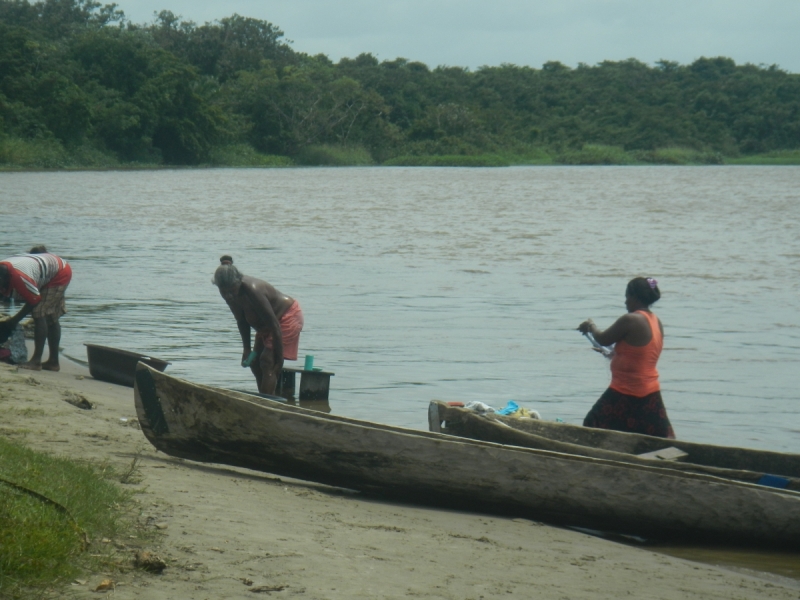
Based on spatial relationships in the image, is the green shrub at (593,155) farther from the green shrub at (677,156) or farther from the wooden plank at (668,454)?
the wooden plank at (668,454)

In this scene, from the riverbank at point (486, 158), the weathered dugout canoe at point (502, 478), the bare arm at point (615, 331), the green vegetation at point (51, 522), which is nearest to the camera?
the green vegetation at point (51, 522)

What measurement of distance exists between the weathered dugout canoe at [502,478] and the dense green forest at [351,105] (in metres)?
57.7

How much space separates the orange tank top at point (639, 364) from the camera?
6801mm

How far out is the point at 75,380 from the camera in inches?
370

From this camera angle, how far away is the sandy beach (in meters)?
3.91

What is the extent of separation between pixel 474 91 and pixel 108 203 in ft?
195

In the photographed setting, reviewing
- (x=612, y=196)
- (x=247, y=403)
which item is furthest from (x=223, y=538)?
(x=612, y=196)

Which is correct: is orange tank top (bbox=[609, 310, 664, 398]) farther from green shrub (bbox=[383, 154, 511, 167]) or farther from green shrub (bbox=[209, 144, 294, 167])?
green shrub (bbox=[383, 154, 511, 167])

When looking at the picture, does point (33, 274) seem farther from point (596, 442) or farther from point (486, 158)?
point (486, 158)

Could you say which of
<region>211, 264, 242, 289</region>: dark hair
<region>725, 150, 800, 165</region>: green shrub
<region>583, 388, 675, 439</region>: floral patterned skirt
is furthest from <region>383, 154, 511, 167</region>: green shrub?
<region>583, 388, 675, 439</region>: floral patterned skirt

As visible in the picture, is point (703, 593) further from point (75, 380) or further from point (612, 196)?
point (612, 196)

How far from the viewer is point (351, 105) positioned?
8125cm

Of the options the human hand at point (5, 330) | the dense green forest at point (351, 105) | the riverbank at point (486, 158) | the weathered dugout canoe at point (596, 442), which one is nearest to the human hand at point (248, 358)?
the weathered dugout canoe at point (596, 442)

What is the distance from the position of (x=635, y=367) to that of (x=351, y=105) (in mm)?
76160
